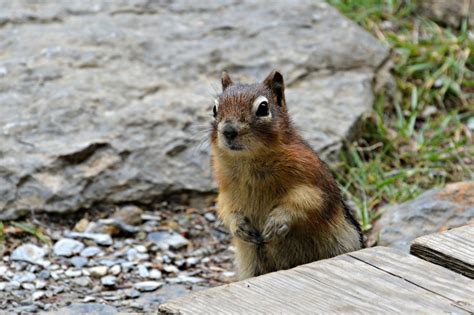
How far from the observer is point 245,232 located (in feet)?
14.3

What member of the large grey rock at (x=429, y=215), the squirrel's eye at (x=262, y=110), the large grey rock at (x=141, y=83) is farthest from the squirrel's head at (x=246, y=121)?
the large grey rock at (x=429, y=215)

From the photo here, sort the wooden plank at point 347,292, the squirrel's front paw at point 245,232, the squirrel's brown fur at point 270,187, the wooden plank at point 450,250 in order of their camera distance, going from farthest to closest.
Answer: the squirrel's front paw at point 245,232
the squirrel's brown fur at point 270,187
the wooden plank at point 450,250
the wooden plank at point 347,292

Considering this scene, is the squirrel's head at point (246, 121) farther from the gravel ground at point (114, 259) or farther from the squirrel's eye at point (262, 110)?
the gravel ground at point (114, 259)

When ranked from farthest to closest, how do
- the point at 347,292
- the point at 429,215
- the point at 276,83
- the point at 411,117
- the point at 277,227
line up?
the point at 411,117
the point at 429,215
the point at 276,83
the point at 277,227
the point at 347,292

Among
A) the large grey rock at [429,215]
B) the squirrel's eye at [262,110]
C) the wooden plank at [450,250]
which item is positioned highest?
the squirrel's eye at [262,110]

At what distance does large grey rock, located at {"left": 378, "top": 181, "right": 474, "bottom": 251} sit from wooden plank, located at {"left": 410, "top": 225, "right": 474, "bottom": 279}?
190 centimetres

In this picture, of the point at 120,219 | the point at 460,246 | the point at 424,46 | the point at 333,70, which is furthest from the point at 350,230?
the point at 424,46

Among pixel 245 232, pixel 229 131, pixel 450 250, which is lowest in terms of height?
pixel 245 232

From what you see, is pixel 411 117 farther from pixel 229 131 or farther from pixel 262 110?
pixel 229 131

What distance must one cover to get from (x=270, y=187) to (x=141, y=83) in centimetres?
268

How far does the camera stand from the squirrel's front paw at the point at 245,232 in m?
4.34

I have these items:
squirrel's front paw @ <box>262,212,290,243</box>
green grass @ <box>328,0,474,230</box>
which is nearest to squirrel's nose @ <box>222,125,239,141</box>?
squirrel's front paw @ <box>262,212,290,243</box>

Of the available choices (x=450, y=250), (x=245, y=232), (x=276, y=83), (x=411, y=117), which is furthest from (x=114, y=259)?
(x=411, y=117)

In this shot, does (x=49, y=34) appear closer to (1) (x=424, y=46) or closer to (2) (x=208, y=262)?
(2) (x=208, y=262)
